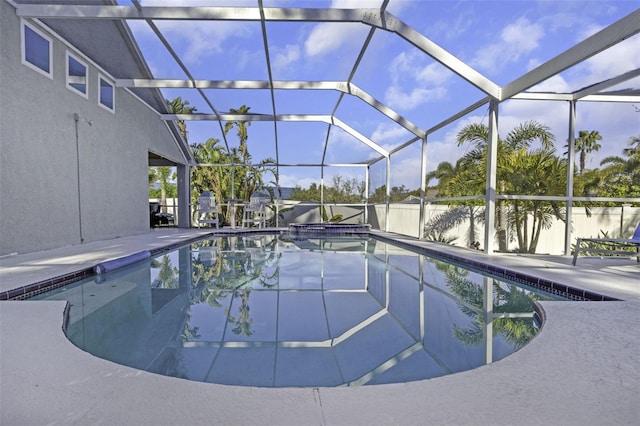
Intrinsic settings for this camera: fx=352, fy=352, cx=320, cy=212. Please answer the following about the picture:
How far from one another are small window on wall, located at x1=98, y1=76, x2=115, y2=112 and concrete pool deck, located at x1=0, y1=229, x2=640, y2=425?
635 cm

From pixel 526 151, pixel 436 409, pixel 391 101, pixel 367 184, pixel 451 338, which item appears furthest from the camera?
pixel 367 184

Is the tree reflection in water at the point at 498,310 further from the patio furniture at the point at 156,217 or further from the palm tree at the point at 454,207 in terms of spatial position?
the patio furniture at the point at 156,217

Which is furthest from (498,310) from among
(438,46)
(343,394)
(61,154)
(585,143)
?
(585,143)

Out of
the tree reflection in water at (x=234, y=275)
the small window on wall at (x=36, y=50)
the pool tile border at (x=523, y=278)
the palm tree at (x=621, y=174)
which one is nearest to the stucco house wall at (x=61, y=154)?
the small window on wall at (x=36, y=50)

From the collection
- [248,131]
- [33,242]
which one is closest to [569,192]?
[33,242]

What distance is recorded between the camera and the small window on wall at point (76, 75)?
19.7ft

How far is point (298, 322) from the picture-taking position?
271cm

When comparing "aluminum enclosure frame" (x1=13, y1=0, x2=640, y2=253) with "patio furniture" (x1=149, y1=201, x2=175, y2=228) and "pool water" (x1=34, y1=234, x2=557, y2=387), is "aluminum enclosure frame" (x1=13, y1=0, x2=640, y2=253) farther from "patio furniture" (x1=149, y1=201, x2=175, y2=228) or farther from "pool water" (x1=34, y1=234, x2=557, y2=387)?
"patio furniture" (x1=149, y1=201, x2=175, y2=228)

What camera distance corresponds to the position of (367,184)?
13219 millimetres

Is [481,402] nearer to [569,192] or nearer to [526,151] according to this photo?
[569,192]

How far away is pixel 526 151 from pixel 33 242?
9324mm

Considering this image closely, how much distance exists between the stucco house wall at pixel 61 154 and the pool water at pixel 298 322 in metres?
1.75

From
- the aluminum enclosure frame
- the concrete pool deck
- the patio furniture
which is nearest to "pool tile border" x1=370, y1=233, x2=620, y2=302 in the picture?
the aluminum enclosure frame

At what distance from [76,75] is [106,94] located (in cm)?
103
